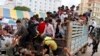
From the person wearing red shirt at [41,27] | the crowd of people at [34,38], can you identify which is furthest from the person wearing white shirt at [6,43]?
the person wearing red shirt at [41,27]

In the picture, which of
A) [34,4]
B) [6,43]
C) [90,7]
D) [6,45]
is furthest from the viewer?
[34,4]

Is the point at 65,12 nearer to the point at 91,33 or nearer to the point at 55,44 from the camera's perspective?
the point at 55,44

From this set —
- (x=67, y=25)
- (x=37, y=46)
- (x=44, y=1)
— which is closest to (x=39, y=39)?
(x=37, y=46)

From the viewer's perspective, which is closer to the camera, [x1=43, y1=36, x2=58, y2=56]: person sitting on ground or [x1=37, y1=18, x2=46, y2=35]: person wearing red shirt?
[x1=43, y1=36, x2=58, y2=56]: person sitting on ground

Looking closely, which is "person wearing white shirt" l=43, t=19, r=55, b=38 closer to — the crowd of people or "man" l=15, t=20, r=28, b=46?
the crowd of people

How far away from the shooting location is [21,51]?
9562 millimetres

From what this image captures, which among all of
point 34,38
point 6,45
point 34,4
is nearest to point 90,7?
point 34,4

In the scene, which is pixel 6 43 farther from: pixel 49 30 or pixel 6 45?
pixel 49 30

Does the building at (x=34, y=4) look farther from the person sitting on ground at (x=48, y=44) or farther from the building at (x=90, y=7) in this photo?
the person sitting on ground at (x=48, y=44)

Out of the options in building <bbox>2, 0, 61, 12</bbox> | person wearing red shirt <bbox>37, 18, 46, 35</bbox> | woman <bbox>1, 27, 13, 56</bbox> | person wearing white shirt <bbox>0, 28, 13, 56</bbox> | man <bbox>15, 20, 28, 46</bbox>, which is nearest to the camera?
man <bbox>15, 20, 28, 46</bbox>

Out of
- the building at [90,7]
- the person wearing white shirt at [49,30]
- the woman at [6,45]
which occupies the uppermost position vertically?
the person wearing white shirt at [49,30]

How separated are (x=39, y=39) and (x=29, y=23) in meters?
0.64

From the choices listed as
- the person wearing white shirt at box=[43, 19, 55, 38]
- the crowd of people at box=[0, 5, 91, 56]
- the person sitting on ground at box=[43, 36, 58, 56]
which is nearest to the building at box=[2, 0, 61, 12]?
the crowd of people at box=[0, 5, 91, 56]

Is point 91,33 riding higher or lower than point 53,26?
lower
